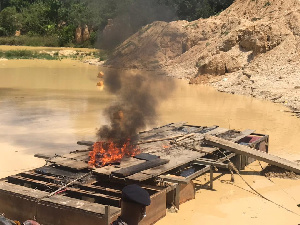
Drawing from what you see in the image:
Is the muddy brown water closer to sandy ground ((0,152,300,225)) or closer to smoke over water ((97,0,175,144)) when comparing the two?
smoke over water ((97,0,175,144))

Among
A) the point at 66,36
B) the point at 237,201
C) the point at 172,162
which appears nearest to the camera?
the point at 237,201

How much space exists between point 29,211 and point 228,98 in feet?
52.8

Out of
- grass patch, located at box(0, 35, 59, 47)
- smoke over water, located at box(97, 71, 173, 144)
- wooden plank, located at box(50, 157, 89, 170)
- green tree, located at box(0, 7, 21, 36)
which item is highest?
green tree, located at box(0, 7, 21, 36)

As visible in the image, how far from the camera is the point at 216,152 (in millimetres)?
10062

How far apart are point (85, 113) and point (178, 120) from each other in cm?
333

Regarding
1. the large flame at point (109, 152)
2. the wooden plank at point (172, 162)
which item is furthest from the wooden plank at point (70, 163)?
the wooden plank at point (172, 162)

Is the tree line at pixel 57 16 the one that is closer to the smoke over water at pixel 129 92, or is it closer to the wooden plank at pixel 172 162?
the smoke over water at pixel 129 92

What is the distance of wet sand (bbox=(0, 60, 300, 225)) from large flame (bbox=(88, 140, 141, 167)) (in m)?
1.44

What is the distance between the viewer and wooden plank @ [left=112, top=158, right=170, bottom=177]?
7.35 meters

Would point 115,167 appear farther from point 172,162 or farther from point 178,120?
point 178,120

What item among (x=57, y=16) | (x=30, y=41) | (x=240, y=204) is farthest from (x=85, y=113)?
(x=57, y=16)

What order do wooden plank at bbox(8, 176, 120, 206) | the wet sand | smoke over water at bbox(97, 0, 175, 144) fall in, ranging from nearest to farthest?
wooden plank at bbox(8, 176, 120, 206)
the wet sand
smoke over water at bbox(97, 0, 175, 144)

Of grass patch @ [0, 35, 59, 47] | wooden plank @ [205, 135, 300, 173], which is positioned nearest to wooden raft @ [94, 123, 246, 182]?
wooden plank @ [205, 135, 300, 173]

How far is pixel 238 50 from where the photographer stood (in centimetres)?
2934
